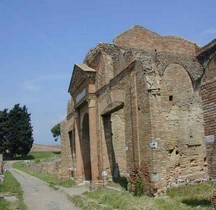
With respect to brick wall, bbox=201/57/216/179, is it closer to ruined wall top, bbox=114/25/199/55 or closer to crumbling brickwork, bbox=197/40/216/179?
crumbling brickwork, bbox=197/40/216/179

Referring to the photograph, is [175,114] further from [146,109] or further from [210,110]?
[210,110]

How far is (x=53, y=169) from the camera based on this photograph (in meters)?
29.3

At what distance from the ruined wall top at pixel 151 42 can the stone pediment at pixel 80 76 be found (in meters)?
2.37

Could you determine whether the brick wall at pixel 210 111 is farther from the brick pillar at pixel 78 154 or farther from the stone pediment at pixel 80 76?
the brick pillar at pixel 78 154

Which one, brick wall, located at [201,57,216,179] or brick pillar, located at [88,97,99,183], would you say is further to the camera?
brick pillar, located at [88,97,99,183]

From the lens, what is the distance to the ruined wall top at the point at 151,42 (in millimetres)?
19156

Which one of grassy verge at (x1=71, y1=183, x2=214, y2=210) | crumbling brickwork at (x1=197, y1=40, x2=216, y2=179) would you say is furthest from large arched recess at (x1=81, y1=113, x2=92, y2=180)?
crumbling brickwork at (x1=197, y1=40, x2=216, y2=179)

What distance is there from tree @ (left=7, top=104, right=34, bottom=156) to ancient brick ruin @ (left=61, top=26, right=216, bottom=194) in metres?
38.8

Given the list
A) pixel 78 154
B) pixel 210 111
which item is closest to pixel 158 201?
pixel 210 111

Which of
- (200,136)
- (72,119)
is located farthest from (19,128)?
(200,136)

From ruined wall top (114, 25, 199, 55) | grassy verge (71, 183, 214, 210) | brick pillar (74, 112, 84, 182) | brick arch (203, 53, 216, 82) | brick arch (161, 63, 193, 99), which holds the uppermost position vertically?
ruined wall top (114, 25, 199, 55)

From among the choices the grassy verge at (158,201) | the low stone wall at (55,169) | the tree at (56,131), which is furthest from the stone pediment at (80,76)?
the tree at (56,131)

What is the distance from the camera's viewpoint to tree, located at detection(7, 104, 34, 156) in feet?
193

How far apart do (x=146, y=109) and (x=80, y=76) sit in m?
6.88
